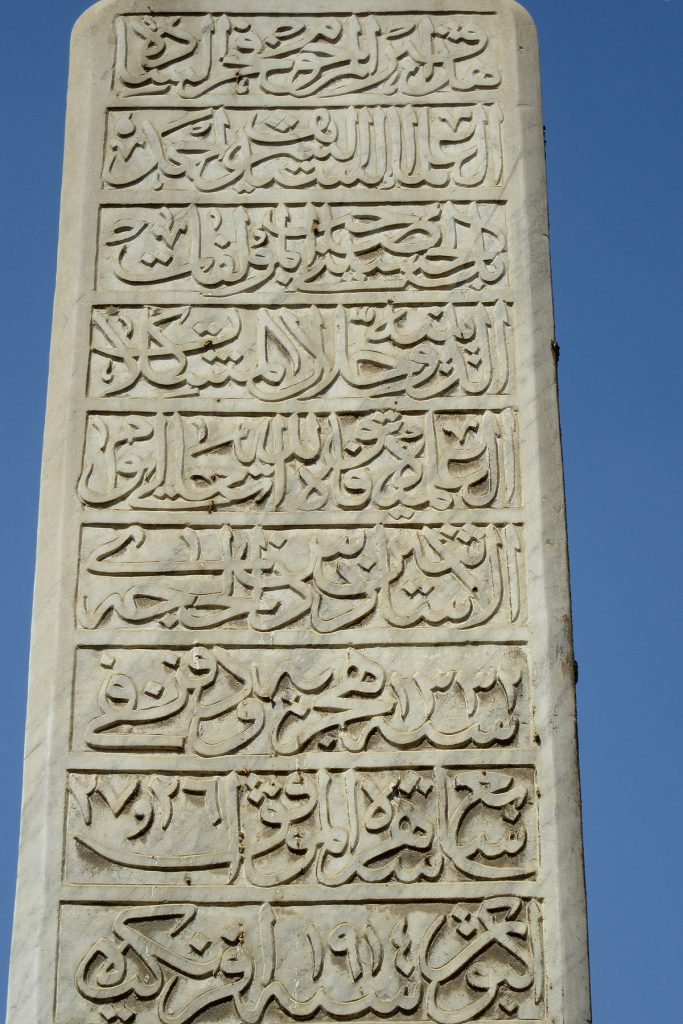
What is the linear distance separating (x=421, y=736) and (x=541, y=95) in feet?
5.66

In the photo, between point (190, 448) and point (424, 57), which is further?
point (424, 57)

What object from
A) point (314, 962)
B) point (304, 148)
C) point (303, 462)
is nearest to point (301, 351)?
point (303, 462)

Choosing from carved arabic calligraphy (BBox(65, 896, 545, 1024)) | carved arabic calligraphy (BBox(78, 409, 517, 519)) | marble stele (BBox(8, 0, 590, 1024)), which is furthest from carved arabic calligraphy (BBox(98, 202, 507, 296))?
carved arabic calligraphy (BBox(65, 896, 545, 1024))

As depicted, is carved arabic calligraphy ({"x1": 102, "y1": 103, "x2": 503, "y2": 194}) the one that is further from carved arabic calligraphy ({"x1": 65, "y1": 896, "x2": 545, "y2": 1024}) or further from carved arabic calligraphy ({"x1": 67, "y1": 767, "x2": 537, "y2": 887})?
carved arabic calligraphy ({"x1": 65, "y1": 896, "x2": 545, "y2": 1024})

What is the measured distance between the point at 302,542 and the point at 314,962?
92 centimetres

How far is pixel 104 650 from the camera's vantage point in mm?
3479

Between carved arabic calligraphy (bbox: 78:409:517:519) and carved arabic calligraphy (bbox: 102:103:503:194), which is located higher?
carved arabic calligraphy (bbox: 102:103:503:194)

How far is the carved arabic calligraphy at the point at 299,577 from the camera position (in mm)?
3508

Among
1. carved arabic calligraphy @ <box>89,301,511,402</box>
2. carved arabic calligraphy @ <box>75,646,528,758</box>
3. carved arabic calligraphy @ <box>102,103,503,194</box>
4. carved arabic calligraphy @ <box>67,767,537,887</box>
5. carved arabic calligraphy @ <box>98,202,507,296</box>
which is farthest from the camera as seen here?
carved arabic calligraphy @ <box>102,103,503,194</box>

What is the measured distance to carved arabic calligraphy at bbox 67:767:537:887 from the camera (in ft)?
10.8

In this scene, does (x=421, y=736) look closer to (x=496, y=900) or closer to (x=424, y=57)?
(x=496, y=900)

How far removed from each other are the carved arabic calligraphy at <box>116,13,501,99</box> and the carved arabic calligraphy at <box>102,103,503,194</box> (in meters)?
0.08

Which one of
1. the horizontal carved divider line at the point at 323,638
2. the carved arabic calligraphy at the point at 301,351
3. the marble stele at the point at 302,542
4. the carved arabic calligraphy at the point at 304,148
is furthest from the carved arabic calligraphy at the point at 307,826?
the carved arabic calligraphy at the point at 304,148

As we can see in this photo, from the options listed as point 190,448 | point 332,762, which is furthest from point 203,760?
point 190,448
